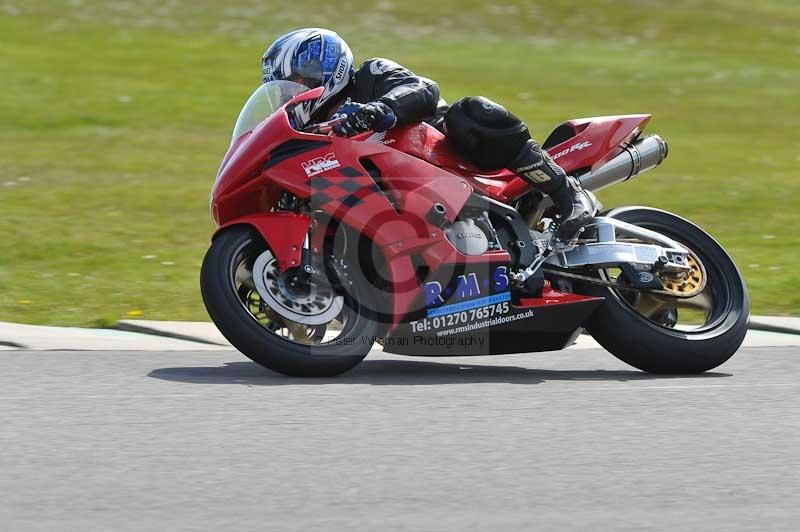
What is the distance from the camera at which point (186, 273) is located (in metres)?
9.49

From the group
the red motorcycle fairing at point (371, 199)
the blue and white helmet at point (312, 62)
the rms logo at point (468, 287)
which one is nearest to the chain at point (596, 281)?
the red motorcycle fairing at point (371, 199)

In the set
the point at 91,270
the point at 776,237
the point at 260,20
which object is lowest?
the point at 91,270

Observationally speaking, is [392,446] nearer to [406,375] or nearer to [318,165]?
[406,375]

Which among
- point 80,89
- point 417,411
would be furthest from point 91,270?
point 80,89

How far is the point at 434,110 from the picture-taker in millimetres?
6723

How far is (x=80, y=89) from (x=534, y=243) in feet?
48.9

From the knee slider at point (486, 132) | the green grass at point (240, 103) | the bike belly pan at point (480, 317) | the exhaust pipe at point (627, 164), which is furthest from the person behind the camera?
the green grass at point (240, 103)

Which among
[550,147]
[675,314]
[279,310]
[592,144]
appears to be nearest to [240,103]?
[550,147]

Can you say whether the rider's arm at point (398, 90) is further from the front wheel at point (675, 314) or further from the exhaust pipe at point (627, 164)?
the front wheel at point (675, 314)

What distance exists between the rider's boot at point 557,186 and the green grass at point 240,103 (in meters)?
2.50

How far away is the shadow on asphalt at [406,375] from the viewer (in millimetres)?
6312

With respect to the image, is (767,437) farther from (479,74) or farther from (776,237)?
(479,74)

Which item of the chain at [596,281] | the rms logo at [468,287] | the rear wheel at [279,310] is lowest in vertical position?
the rear wheel at [279,310]

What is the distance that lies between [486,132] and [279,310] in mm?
1260
